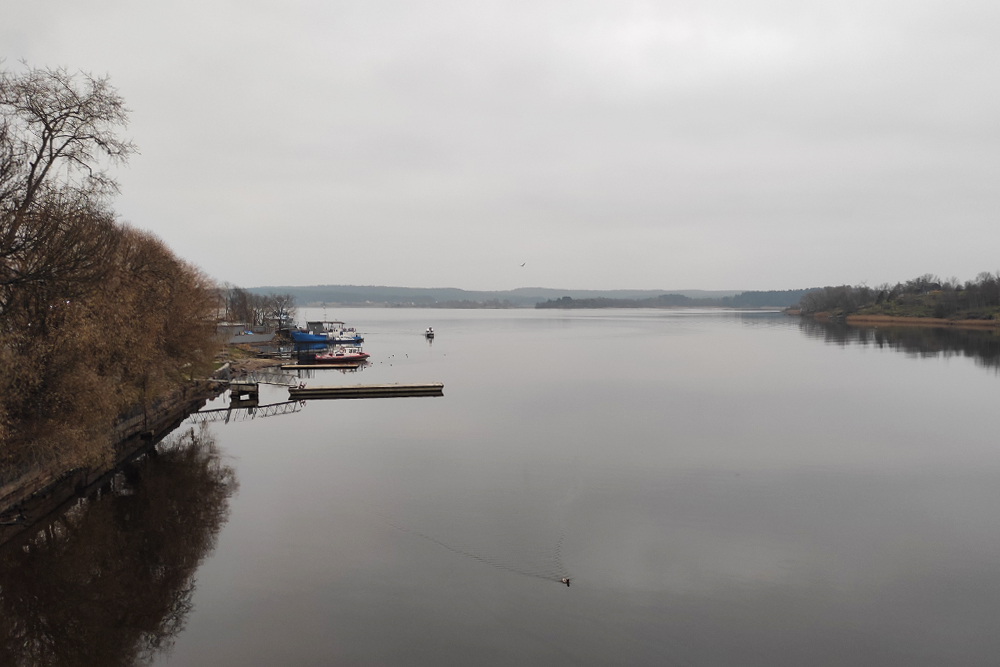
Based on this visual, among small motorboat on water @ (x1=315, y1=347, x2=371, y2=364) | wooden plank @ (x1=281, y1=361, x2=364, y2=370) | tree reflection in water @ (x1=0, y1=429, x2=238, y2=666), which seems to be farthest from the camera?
small motorboat on water @ (x1=315, y1=347, x2=371, y2=364)

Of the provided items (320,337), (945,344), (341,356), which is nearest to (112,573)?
(341,356)

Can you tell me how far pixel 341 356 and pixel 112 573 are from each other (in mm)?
54789

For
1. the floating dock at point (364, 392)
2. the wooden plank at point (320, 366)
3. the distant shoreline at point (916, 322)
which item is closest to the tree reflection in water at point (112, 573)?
the floating dock at point (364, 392)

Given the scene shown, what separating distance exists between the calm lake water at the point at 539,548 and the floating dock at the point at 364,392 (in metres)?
9.08

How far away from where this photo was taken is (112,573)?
52.1 feet

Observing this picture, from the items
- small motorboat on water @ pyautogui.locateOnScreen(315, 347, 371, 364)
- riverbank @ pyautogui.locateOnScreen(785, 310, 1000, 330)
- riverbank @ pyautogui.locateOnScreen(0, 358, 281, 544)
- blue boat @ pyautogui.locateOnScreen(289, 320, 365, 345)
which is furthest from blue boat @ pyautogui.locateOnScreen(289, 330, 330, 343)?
riverbank @ pyautogui.locateOnScreen(785, 310, 1000, 330)

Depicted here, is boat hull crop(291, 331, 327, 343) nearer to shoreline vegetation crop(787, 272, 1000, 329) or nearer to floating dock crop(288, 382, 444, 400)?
floating dock crop(288, 382, 444, 400)

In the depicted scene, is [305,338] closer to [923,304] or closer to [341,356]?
[341,356]

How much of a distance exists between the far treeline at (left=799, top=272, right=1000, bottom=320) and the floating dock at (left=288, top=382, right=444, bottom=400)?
430 feet

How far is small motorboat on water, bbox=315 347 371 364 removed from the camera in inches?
2670

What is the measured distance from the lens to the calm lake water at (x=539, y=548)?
13047mm

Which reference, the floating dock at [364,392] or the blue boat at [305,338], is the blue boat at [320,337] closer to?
the blue boat at [305,338]

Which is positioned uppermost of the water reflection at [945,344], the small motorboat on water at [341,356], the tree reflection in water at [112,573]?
the water reflection at [945,344]

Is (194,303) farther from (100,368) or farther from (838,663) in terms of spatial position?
(838,663)
